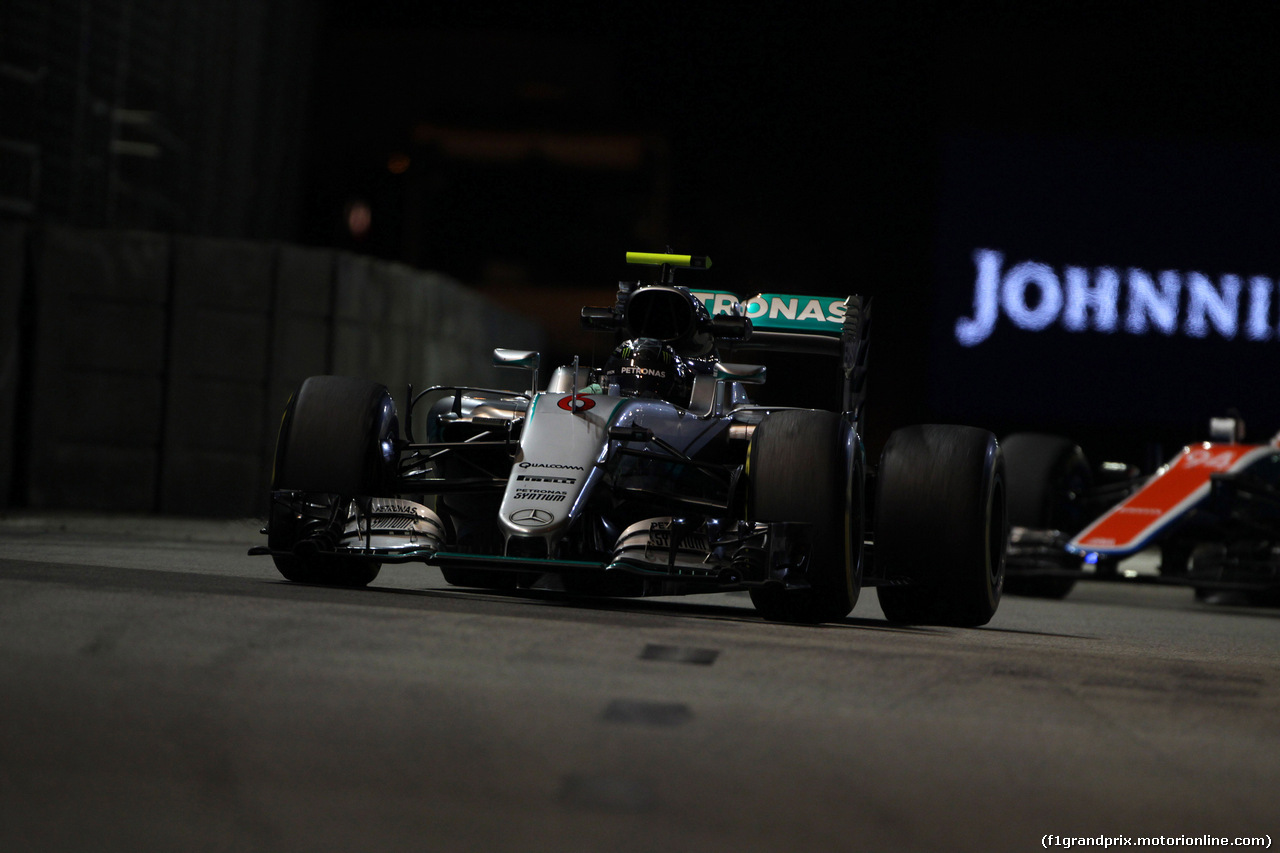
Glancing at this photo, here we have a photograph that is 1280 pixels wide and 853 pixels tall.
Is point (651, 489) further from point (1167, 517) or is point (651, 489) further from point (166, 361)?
point (166, 361)

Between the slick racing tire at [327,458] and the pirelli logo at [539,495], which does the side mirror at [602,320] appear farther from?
the pirelli logo at [539,495]

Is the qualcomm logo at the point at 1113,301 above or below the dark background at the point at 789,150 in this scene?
below

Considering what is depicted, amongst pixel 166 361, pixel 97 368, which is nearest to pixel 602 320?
pixel 166 361

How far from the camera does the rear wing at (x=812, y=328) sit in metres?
8.42

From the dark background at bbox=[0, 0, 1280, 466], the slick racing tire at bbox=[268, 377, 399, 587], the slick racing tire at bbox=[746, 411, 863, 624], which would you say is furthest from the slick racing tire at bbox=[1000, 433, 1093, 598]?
the slick racing tire at bbox=[268, 377, 399, 587]

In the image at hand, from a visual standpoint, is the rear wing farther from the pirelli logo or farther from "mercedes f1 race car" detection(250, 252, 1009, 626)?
the pirelli logo

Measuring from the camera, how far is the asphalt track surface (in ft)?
9.39

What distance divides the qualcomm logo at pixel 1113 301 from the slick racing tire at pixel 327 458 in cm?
1056

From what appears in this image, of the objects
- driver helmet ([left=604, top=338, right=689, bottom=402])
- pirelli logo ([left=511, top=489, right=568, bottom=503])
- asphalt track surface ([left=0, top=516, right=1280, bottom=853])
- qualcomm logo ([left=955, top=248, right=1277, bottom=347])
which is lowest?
asphalt track surface ([left=0, top=516, right=1280, bottom=853])

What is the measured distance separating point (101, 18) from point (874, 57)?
Result: 26.3 ft

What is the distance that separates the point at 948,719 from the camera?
410 cm

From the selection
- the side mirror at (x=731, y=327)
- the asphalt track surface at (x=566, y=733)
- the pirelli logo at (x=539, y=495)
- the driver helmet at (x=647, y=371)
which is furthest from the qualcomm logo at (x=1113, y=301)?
the asphalt track surface at (x=566, y=733)

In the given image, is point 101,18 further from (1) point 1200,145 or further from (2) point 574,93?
(1) point 1200,145

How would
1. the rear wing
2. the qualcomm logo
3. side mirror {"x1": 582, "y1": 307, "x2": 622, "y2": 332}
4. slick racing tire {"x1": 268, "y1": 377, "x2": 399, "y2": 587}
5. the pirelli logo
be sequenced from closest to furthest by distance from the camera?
the pirelli logo
slick racing tire {"x1": 268, "y1": 377, "x2": 399, "y2": 587}
side mirror {"x1": 582, "y1": 307, "x2": 622, "y2": 332}
the rear wing
the qualcomm logo
